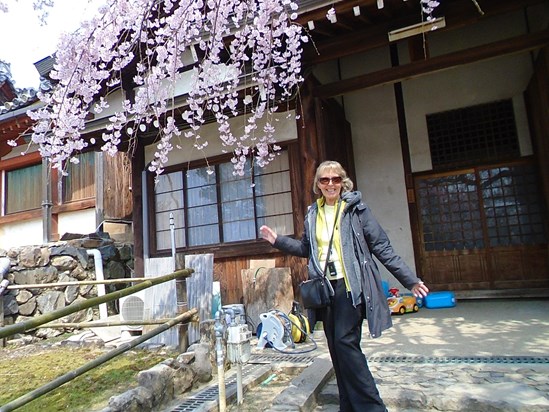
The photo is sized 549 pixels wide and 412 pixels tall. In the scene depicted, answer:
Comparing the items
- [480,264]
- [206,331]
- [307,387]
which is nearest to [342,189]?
[307,387]

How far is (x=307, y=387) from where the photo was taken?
3.04 meters

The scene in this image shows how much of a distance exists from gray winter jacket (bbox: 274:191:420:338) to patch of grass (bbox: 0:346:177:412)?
2301 millimetres

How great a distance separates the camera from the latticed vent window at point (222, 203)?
6.27 metres

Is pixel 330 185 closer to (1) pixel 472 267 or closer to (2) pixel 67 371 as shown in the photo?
(2) pixel 67 371

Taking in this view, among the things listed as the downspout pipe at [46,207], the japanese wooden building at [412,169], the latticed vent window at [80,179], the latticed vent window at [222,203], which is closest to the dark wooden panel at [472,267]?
the japanese wooden building at [412,169]

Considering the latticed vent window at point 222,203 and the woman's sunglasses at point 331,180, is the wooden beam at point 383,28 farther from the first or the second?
the woman's sunglasses at point 331,180

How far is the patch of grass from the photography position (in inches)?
131

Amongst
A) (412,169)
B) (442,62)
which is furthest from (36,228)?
(442,62)

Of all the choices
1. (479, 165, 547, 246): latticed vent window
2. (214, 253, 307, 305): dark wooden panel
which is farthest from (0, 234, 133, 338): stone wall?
(479, 165, 547, 246): latticed vent window

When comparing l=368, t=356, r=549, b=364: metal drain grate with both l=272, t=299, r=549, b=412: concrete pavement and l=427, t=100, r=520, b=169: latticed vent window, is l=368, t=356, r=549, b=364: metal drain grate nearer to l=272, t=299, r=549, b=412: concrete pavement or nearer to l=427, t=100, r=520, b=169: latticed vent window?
l=272, t=299, r=549, b=412: concrete pavement

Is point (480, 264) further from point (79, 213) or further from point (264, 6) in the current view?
point (79, 213)

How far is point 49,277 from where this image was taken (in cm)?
752

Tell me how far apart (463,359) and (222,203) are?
14.3 ft

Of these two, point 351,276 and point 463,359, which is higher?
point 351,276
